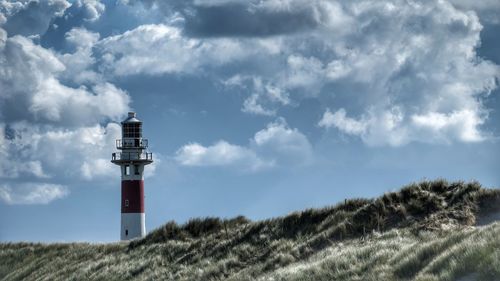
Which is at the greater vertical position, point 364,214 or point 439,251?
point 364,214

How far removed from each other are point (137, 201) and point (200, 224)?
61.1 feet

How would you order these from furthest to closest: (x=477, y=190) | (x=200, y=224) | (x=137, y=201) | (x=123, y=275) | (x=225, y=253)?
(x=137, y=201) → (x=200, y=224) → (x=123, y=275) → (x=225, y=253) → (x=477, y=190)

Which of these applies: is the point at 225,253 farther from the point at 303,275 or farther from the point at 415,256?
the point at 415,256

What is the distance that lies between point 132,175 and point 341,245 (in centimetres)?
2927

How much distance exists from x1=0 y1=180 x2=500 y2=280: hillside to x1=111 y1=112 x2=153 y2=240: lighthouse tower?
51.0 feet

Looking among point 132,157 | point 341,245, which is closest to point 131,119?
point 132,157

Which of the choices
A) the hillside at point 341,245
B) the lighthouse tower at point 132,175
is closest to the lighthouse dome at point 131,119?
the lighthouse tower at point 132,175

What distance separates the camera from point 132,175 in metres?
46.6

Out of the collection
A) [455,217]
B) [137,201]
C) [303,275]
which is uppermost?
[137,201]

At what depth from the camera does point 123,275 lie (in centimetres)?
2416

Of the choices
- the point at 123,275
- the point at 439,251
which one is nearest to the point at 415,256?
the point at 439,251

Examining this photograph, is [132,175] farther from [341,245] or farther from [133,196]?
[341,245]

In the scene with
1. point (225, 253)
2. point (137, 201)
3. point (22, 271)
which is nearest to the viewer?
point (225, 253)

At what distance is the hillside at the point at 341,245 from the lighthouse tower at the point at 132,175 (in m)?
15.5
